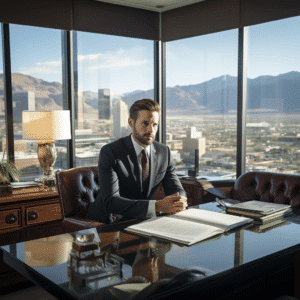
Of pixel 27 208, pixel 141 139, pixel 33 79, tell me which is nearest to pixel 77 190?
pixel 141 139

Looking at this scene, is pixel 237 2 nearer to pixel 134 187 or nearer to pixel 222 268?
pixel 134 187

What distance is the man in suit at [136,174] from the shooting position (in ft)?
6.75

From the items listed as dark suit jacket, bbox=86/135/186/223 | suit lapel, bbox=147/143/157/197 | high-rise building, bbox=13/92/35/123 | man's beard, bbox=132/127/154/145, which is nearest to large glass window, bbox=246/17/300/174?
dark suit jacket, bbox=86/135/186/223

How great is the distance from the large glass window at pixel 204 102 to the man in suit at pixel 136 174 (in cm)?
165

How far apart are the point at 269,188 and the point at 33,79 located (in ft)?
8.27

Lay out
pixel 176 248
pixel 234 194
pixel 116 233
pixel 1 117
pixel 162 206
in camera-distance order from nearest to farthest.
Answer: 1. pixel 176 248
2. pixel 116 233
3. pixel 162 206
4. pixel 234 194
5. pixel 1 117

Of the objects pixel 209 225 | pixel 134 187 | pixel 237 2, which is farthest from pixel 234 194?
pixel 237 2

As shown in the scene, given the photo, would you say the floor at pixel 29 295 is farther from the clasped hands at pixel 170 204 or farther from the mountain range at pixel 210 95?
the mountain range at pixel 210 95

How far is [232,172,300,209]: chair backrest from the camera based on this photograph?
2.61 metres

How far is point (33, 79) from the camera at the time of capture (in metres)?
3.84

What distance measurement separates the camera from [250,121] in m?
3.80

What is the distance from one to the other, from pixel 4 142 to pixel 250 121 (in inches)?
95.2

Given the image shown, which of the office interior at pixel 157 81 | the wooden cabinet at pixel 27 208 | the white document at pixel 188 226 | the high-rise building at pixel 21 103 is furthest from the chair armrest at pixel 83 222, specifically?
the high-rise building at pixel 21 103

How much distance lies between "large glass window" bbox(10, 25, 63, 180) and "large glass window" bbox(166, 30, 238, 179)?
1.33 m
